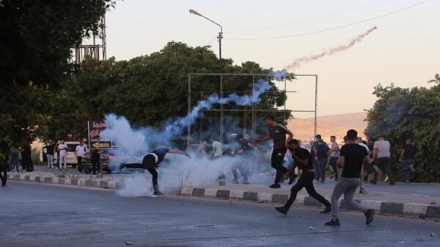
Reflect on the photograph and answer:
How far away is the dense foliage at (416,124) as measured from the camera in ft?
102

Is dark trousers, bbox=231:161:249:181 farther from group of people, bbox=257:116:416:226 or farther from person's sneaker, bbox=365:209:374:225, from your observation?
person's sneaker, bbox=365:209:374:225

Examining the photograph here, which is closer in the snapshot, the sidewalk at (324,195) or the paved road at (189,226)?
the paved road at (189,226)

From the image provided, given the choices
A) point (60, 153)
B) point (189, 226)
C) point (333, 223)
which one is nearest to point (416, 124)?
point (333, 223)

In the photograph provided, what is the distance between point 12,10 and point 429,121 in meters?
24.4

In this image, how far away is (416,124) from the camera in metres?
31.6

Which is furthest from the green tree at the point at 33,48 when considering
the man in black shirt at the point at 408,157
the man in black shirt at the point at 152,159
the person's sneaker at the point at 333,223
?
the man in black shirt at the point at 408,157

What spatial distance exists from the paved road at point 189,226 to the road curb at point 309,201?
0.69 m

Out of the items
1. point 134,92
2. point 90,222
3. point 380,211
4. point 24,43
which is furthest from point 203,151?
point 134,92

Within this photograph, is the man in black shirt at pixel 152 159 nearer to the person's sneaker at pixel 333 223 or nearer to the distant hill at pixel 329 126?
the person's sneaker at pixel 333 223

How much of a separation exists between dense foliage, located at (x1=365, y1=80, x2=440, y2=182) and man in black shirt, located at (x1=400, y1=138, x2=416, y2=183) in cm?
127

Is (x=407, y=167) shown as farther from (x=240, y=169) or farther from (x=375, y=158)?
(x=240, y=169)

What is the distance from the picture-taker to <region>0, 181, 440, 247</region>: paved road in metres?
12.0

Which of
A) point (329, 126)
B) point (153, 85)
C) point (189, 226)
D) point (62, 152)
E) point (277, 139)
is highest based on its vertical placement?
point (153, 85)

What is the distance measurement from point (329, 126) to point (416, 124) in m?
123
